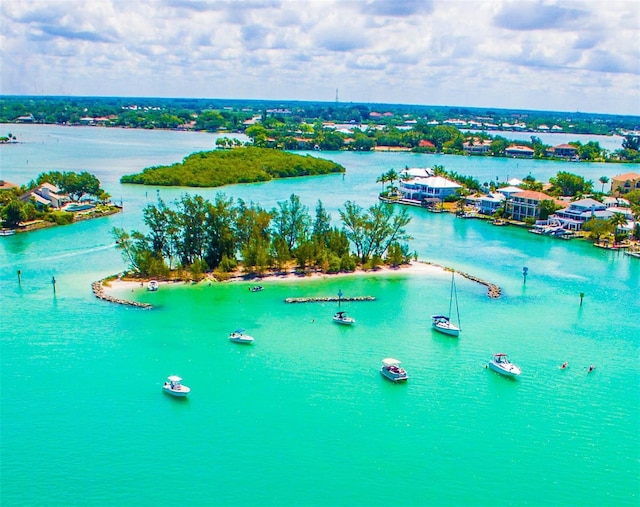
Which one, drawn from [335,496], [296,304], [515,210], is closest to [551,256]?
[515,210]

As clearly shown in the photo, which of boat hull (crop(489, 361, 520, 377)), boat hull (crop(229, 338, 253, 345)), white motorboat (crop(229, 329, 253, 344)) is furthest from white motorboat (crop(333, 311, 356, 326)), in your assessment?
boat hull (crop(489, 361, 520, 377))

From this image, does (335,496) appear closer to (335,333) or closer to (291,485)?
(291,485)

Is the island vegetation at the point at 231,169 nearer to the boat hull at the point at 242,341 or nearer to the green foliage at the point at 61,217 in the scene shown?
the green foliage at the point at 61,217

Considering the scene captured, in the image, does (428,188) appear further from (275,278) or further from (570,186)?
(275,278)

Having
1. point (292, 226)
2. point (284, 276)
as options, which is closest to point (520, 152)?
point (292, 226)

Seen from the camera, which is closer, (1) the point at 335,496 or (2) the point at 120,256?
(1) the point at 335,496

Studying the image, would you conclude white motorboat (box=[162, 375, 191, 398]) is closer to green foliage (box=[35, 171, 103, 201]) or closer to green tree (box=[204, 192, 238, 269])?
green tree (box=[204, 192, 238, 269])

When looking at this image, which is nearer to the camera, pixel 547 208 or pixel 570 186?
pixel 547 208
